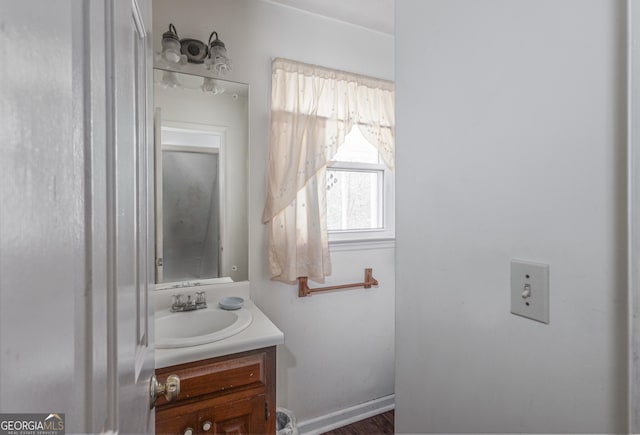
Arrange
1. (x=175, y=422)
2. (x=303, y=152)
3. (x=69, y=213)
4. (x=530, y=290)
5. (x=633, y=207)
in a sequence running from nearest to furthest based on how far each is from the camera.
Answer: (x=69, y=213)
(x=633, y=207)
(x=530, y=290)
(x=175, y=422)
(x=303, y=152)

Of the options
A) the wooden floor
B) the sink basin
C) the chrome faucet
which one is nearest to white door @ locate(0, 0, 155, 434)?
the sink basin

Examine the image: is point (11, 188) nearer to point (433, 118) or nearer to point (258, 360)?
point (433, 118)

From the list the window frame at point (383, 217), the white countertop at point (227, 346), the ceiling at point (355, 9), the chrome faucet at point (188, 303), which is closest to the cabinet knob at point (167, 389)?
the white countertop at point (227, 346)

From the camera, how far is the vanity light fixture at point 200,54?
1.61m

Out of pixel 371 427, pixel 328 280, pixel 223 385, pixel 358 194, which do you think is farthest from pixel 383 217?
pixel 223 385

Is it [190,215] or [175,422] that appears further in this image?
[190,215]

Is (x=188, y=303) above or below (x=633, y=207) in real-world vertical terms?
below

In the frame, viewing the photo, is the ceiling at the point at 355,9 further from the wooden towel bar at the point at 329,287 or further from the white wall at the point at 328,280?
the wooden towel bar at the point at 329,287

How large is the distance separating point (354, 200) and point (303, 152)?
0.57 meters

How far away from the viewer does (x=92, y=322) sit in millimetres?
364

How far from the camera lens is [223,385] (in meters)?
1.27

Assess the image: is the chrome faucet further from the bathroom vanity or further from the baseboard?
the baseboard

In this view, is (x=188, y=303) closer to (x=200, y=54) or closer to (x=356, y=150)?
(x=200, y=54)

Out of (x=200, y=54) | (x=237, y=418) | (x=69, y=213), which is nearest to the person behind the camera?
(x=69, y=213)
